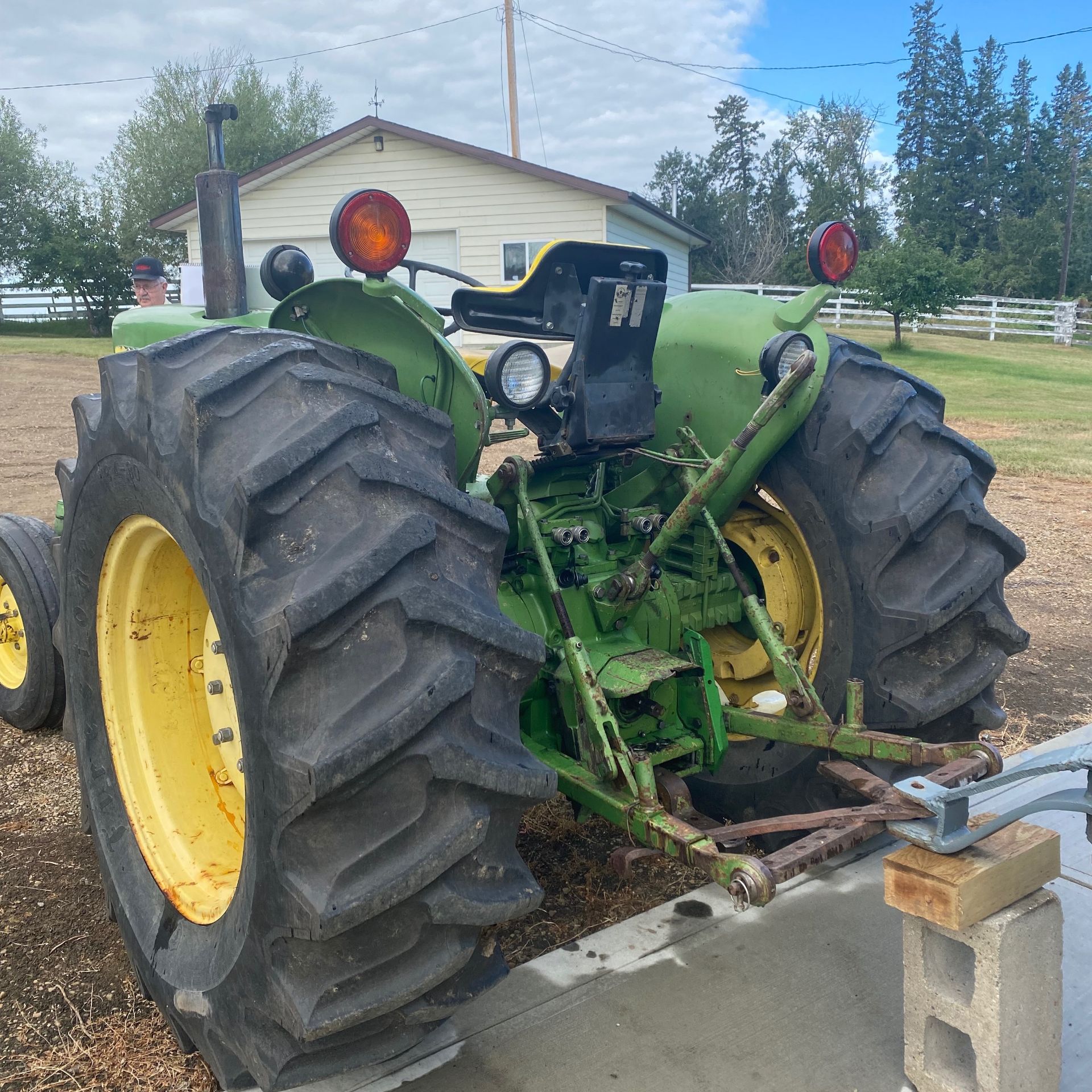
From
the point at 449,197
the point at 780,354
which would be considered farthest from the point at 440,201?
the point at 780,354

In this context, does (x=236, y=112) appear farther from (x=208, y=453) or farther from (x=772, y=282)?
(x=772, y=282)

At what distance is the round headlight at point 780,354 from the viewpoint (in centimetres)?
292

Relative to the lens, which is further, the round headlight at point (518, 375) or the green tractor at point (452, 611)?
the round headlight at point (518, 375)

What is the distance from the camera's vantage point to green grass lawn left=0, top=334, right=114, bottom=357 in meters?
21.6

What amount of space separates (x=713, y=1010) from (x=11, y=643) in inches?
136

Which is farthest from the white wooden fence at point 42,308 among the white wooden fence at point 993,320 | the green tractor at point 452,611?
the green tractor at point 452,611

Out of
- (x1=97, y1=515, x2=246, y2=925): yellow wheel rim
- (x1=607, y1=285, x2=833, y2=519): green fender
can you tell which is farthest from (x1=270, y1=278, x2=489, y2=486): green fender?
(x1=607, y1=285, x2=833, y2=519): green fender

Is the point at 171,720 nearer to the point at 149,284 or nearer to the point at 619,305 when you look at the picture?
the point at 619,305

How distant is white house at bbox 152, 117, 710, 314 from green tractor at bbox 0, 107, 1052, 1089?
14.8 meters

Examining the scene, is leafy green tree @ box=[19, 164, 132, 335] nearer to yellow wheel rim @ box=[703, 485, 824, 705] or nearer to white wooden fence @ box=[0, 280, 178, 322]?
white wooden fence @ box=[0, 280, 178, 322]

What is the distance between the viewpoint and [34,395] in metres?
15.5

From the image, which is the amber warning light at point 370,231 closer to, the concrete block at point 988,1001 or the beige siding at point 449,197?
the concrete block at point 988,1001

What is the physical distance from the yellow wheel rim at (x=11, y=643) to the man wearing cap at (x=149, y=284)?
2390 millimetres

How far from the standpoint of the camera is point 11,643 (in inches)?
178
